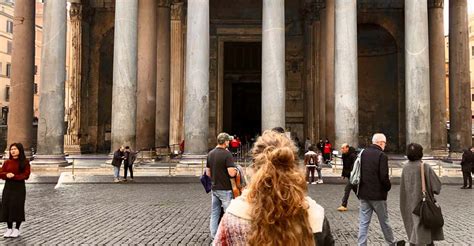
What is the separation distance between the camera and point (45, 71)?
671 inches

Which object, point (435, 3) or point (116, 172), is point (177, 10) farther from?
point (435, 3)

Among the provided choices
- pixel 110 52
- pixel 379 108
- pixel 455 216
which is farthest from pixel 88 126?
pixel 455 216

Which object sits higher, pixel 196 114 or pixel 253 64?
pixel 253 64

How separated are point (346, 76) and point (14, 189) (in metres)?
13.0

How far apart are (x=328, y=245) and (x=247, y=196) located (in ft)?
1.40

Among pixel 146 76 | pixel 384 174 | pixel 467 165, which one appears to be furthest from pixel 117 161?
pixel 467 165

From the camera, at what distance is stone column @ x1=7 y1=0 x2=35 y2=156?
18.5 metres

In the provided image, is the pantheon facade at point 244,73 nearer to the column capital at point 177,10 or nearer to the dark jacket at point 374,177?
the column capital at point 177,10

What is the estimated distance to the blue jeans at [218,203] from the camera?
671 cm

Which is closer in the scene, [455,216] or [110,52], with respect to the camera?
[455,216]

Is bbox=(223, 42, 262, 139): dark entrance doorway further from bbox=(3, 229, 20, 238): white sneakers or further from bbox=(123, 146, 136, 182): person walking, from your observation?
bbox=(3, 229, 20, 238): white sneakers

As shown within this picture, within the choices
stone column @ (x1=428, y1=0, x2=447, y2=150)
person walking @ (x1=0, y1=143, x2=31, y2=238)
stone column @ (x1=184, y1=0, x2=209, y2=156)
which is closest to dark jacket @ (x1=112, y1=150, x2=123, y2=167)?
stone column @ (x1=184, y1=0, x2=209, y2=156)

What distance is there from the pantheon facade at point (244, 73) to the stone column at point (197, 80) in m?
0.04

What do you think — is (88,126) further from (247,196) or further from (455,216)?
(247,196)
